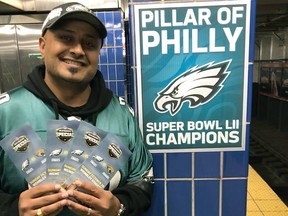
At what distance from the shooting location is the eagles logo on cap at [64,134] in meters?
0.92

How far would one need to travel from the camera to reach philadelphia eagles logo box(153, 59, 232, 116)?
125cm

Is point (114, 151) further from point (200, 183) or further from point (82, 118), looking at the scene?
point (200, 183)

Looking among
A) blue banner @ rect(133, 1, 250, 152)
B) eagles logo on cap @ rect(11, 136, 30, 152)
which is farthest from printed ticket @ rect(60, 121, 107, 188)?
blue banner @ rect(133, 1, 250, 152)

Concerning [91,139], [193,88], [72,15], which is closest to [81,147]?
[91,139]

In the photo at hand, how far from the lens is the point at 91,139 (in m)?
0.95

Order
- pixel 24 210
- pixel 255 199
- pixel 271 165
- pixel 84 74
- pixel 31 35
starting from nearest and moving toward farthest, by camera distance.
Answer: pixel 24 210, pixel 84 74, pixel 255 199, pixel 31 35, pixel 271 165

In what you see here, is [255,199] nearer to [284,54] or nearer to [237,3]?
[237,3]

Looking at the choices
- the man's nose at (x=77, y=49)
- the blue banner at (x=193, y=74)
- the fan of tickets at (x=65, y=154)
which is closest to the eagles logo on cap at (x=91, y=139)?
the fan of tickets at (x=65, y=154)

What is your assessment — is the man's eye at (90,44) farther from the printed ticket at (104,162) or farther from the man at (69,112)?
the printed ticket at (104,162)

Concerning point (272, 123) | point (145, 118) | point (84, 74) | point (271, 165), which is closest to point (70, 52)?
point (84, 74)

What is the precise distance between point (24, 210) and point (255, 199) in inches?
100

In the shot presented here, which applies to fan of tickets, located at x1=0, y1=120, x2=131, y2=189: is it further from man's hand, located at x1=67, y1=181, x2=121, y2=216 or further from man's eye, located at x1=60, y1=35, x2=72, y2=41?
man's eye, located at x1=60, y1=35, x2=72, y2=41

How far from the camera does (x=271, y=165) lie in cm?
567

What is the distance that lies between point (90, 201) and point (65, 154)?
0.16 metres
